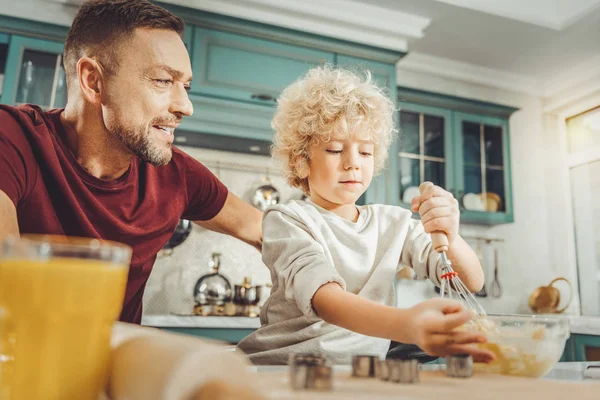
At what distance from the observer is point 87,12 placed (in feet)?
4.31

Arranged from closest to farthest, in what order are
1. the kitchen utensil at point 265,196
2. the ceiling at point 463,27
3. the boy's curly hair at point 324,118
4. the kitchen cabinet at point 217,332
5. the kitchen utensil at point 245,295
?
the boy's curly hair at point 324,118 → the kitchen cabinet at point 217,332 → the kitchen utensil at point 245,295 → the ceiling at point 463,27 → the kitchen utensil at point 265,196

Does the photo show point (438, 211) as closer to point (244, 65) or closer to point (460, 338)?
point (460, 338)

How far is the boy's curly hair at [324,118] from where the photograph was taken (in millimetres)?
1155

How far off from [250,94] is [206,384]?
2.42 m

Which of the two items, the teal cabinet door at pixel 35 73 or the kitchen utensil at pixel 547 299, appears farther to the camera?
the kitchen utensil at pixel 547 299

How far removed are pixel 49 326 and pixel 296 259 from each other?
55 cm

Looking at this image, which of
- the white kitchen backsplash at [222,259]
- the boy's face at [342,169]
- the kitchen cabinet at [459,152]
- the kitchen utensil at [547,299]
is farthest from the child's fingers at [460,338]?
the kitchen utensil at [547,299]

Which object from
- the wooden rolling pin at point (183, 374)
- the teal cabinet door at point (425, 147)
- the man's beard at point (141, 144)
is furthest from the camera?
the teal cabinet door at point (425, 147)

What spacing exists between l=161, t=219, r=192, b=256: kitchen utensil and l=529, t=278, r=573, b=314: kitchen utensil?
96.6 inches

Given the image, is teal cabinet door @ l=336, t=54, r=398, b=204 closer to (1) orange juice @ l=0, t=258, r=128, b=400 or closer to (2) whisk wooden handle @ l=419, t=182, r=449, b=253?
(2) whisk wooden handle @ l=419, t=182, r=449, b=253

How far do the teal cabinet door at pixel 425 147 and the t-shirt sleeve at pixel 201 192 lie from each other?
6.37 ft

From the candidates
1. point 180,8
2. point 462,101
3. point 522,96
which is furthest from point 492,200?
point 180,8

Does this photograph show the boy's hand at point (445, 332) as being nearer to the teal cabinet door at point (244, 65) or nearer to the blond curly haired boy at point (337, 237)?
the blond curly haired boy at point (337, 237)

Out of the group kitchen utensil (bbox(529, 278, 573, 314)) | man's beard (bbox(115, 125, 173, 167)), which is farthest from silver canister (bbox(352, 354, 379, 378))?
kitchen utensil (bbox(529, 278, 573, 314))
